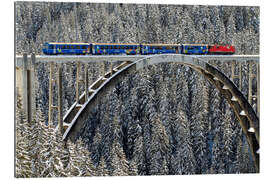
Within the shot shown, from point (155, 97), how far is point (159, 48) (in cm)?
179

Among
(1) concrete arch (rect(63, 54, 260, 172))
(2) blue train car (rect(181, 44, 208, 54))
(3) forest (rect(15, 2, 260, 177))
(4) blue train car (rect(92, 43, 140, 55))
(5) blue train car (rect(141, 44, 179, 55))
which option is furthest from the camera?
(2) blue train car (rect(181, 44, 208, 54))

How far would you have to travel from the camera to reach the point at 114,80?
766 inches

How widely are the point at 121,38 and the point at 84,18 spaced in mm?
1432

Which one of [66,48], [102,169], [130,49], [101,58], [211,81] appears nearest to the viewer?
[102,169]

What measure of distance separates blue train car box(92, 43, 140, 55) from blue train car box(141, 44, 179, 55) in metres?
0.32

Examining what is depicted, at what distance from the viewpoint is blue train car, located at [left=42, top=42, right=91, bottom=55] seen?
1780 centimetres

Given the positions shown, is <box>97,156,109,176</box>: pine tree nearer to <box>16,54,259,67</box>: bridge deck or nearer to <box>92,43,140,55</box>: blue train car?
<box>16,54,259,67</box>: bridge deck

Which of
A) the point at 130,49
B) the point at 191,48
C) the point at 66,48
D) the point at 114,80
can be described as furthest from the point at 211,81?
the point at 66,48

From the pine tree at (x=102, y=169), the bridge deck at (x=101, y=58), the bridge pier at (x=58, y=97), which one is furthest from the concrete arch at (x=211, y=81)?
the pine tree at (x=102, y=169)

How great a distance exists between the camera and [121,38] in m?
18.9

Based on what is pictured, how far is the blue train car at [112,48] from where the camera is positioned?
18.6 meters

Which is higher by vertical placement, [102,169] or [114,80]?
[114,80]

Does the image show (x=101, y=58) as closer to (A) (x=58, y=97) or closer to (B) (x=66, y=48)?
(B) (x=66, y=48)

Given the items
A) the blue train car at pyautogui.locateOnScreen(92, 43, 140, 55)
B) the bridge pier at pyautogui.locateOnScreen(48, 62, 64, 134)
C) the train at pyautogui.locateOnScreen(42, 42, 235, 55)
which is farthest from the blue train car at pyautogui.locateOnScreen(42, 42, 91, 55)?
the bridge pier at pyautogui.locateOnScreen(48, 62, 64, 134)
